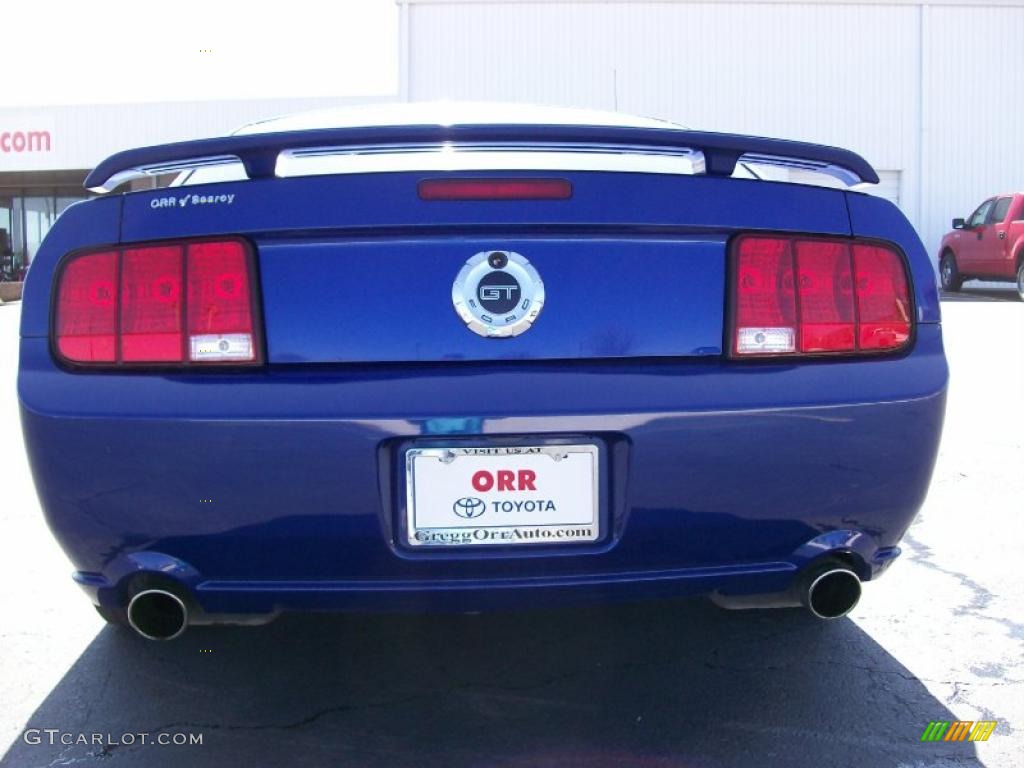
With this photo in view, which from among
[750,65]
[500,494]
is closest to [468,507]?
[500,494]

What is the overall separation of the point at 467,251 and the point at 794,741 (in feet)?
3.93

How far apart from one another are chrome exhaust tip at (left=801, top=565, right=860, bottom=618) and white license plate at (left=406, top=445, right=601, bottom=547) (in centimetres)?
48

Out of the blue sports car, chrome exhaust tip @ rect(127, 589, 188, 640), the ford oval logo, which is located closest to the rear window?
the blue sports car

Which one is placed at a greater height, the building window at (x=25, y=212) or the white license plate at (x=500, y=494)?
the building window at (x=25, y=212)

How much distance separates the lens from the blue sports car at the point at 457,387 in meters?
1.99

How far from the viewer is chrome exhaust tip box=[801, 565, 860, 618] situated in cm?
213

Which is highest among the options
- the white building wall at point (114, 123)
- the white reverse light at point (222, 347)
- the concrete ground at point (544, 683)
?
the white building wall at point (114, 123)

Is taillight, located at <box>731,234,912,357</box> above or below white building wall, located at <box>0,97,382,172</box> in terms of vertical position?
below

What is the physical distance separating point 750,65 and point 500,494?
21.9 meters

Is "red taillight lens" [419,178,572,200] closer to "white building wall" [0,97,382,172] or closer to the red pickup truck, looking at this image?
the red pickup truck

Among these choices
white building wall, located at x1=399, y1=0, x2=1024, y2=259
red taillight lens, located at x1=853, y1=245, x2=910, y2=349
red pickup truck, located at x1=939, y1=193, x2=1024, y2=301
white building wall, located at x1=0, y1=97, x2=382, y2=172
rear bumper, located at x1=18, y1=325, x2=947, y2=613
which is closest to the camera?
rear bumper, located at x1=18, y1=325, x2=947, y2=613

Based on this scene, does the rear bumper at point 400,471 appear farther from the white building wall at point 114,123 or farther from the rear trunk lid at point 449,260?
the white building wall at point 114,123

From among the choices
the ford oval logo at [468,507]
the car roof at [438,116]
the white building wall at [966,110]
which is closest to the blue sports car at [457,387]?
the ford oval logo at [468,507]

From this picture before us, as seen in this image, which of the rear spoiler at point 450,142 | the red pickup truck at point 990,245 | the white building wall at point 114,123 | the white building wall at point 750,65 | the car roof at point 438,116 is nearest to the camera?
the rear spoiler at point 450,142
